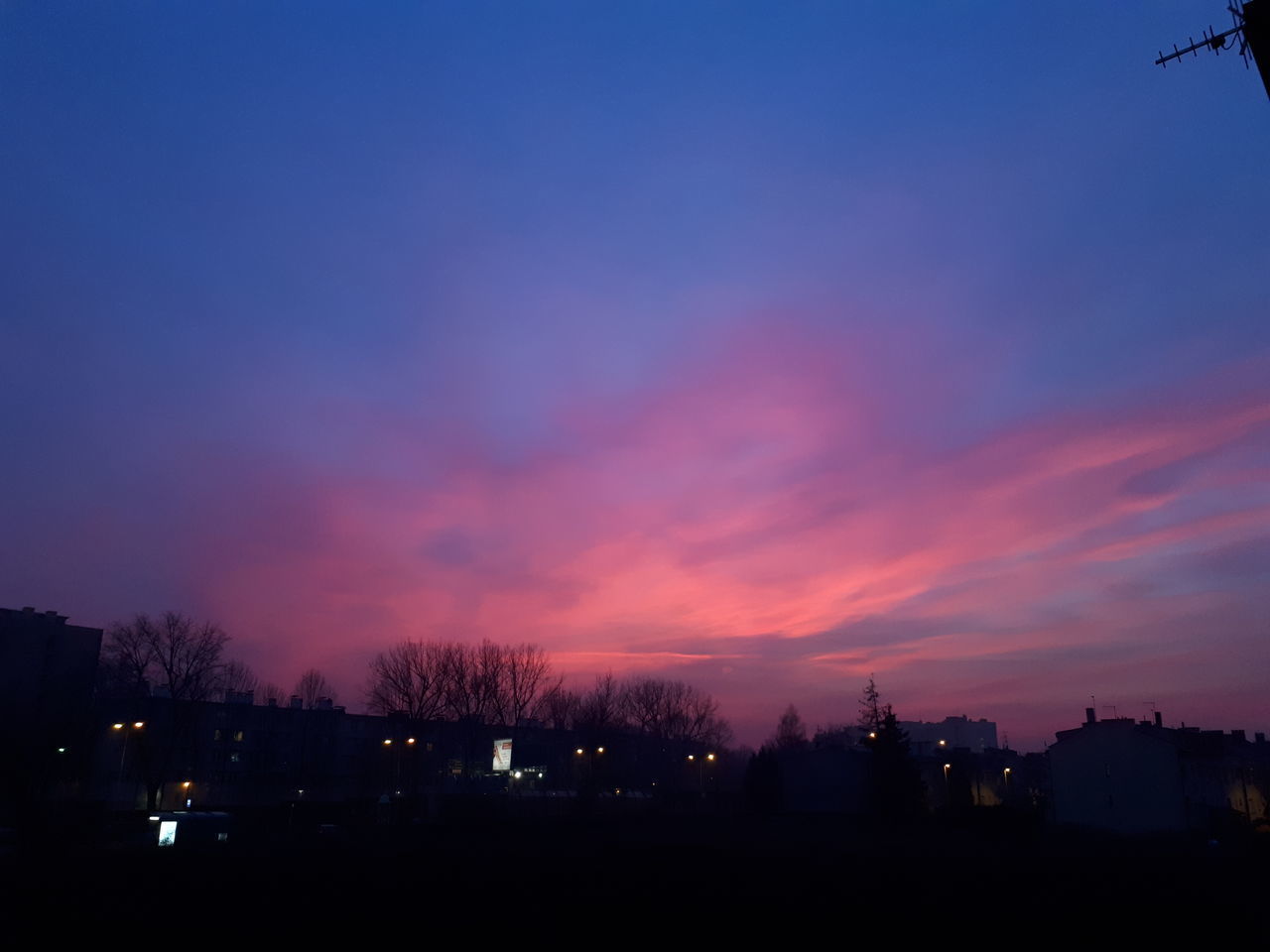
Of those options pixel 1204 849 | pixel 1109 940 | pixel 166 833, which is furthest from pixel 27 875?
pixel 1204 849

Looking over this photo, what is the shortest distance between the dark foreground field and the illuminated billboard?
55.2m

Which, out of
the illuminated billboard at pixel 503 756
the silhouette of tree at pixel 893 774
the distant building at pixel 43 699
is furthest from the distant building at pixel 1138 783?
the distant building at pixel 43 699

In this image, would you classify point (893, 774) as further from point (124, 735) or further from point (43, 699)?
point (43, 699)

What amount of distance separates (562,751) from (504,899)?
106 meters

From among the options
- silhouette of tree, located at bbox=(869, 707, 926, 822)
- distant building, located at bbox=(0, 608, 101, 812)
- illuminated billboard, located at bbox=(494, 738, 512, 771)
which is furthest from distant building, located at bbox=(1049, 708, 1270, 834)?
distant building, located at bbox=(0, 608, 101, 812)

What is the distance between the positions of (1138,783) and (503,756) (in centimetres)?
7022

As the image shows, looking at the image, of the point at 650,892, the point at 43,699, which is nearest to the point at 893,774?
the point at 650,892

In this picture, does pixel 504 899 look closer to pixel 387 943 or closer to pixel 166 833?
pixel 387 943

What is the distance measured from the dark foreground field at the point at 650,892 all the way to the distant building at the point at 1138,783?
36.0ft

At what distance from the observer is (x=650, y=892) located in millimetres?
30203

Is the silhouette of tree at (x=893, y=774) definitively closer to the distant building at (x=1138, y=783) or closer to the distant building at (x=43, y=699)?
the distant building at (x=1138, y=783)

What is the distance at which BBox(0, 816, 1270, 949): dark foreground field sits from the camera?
23.1 m

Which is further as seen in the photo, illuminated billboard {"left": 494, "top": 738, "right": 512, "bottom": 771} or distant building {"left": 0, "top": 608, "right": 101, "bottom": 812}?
illuminated billboard {"left": 494, "top": 738, "right": 512, "bottom": 771}

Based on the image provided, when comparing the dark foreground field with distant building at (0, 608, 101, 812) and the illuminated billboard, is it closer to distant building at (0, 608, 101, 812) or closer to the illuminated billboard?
distant building at (0, 608, 101, 812)
